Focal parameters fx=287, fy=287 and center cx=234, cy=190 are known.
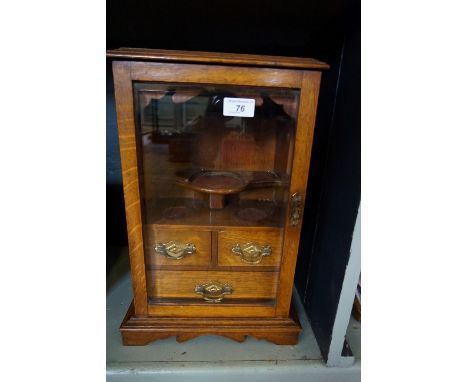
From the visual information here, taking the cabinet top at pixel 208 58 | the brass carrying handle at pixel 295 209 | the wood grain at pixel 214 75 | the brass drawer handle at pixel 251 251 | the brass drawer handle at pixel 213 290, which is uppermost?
the cabinet top at pixel 208 58

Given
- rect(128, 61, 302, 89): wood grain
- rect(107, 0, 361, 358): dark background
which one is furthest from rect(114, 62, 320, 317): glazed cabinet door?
rect(107, 0, 361, 358): dark background

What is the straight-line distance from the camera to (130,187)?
61 centimetres

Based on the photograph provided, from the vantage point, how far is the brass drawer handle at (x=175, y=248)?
0.69 meters

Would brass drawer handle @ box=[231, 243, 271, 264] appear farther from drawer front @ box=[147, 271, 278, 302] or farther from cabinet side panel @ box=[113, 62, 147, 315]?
cabinet side panel @ box=[113, 62, 147, 315]

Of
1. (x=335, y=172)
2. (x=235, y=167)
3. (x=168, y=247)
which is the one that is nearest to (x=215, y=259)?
(x=168, y=247)

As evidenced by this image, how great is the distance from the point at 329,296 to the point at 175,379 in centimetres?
42

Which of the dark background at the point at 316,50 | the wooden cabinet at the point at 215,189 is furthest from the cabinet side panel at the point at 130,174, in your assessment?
the dark background at the point at 316,50

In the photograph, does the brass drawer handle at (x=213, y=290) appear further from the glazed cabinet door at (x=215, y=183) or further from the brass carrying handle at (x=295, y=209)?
the brass carrying handle at (x=295, y=209)

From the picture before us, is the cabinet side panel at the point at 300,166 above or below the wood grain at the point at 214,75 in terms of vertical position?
below

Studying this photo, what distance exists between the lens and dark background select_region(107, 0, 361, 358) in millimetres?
634

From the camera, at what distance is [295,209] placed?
0.64m

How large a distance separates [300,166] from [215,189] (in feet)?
0.67

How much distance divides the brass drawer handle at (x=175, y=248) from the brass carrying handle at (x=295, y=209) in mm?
Result: 241

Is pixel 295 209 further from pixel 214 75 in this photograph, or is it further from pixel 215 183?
pixel 214 75
